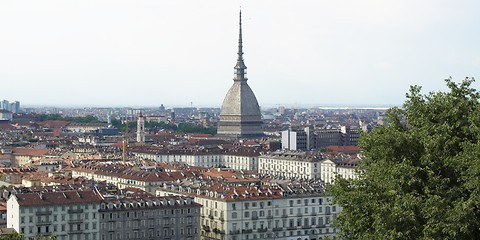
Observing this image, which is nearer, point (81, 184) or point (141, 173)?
point (81, 184)

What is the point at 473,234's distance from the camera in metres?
26.0

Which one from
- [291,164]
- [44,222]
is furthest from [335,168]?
[44,222]

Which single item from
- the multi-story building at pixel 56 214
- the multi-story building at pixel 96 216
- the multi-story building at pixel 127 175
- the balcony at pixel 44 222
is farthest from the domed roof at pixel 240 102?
the balcony at pixel 44 222

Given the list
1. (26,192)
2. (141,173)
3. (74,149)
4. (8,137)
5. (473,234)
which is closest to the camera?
(473,234)

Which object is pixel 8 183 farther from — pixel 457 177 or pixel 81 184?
pixel 457 177

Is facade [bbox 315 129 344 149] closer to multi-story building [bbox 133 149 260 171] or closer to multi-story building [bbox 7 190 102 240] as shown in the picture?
multi-story building [bbox 133 149 260 171]

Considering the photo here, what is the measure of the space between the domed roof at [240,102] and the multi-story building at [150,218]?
113664 mm

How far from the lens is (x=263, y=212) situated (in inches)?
2532

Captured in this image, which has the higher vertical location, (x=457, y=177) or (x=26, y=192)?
(x=457, y=177)

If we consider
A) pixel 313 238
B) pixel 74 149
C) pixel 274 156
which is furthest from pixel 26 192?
pixel 74 149

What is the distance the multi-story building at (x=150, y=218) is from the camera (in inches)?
2299

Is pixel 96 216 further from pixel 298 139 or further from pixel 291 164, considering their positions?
pixel 298 139

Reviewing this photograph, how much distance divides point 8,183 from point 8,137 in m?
86.7

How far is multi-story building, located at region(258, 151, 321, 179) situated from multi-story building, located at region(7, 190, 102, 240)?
4663 centimetres
